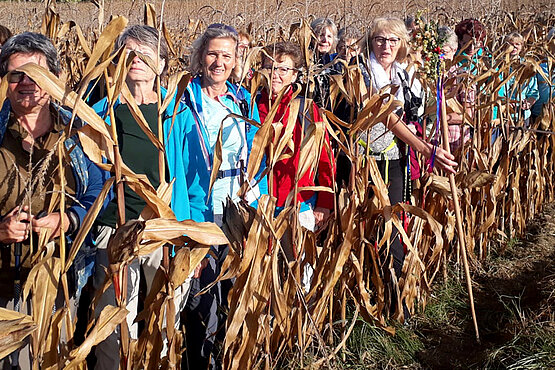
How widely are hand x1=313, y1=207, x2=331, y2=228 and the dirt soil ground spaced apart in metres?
0.84

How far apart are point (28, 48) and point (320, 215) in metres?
1.62

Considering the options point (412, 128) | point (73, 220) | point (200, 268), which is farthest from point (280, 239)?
point (412, 128)

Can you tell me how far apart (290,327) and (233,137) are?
0.91m

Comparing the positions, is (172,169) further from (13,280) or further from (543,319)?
(543,319)

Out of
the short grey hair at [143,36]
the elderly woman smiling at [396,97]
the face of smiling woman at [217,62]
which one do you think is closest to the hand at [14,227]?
the short grey hair at [143,36]

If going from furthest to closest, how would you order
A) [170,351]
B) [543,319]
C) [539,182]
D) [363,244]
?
[539,182], [543,319], [363,244], [170,351]

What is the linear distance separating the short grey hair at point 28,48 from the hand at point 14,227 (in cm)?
57

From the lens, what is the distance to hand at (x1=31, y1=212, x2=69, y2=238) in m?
1.77

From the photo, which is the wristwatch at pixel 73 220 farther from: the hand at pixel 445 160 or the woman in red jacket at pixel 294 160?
the hand at pixel 445 160

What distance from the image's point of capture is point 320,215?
9.77 ft

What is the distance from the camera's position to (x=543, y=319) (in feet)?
9.76

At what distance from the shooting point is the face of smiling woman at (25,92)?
6.30 feet

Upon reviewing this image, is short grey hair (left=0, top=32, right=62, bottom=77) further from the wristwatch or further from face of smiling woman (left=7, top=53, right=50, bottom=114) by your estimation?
the wristwatch

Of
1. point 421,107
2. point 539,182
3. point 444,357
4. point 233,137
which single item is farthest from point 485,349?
point 539,182
